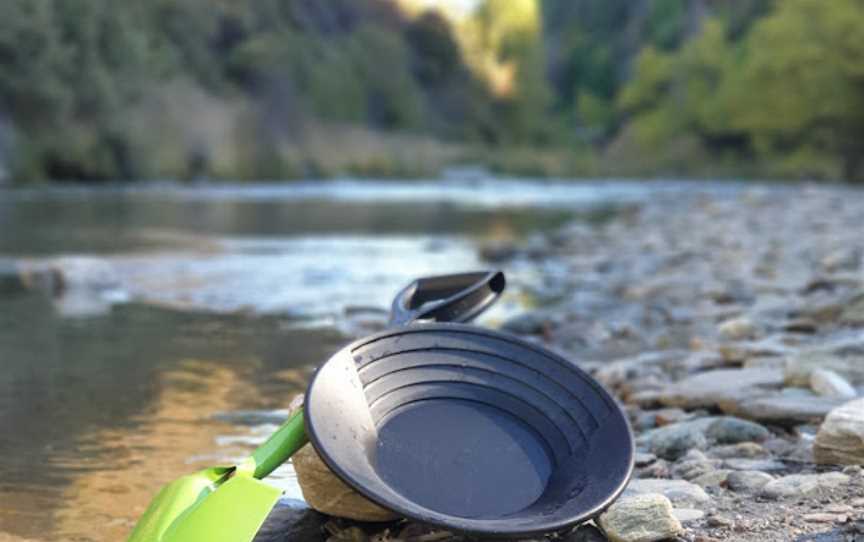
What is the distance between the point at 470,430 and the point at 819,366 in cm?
152

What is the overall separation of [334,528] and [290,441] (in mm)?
218

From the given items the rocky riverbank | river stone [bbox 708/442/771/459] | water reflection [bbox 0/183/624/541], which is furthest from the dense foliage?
river stone [bbox 708/442/771/459]

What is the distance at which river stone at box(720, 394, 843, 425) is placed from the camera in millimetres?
2947

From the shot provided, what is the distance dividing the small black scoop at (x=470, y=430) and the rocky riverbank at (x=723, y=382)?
0.09 metres

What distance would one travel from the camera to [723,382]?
3.35m

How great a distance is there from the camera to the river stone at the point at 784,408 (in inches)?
116

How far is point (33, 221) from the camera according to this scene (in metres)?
13.1

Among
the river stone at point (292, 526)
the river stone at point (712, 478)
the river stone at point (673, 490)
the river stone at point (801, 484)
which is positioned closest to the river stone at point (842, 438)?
the river stone at point (801, 484)

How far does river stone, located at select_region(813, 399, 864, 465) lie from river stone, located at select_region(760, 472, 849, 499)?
0.38 feet

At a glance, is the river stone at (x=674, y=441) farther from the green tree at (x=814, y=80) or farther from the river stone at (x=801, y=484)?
the green tree at (x=814, y=80)

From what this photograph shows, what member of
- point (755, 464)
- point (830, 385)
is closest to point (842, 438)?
point (755, 464)

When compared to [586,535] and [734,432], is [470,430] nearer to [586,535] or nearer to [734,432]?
[586,535]

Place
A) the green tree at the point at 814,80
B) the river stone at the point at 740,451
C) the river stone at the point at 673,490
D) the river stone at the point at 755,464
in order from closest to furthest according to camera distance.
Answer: the river stone at the point at 673,490 < the river stone at the point at 755,464 < the river stone at the point at 740,451 < the green tree at the point at 814,80

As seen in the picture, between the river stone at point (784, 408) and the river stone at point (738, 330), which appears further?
the river stone at point (738, 330)
